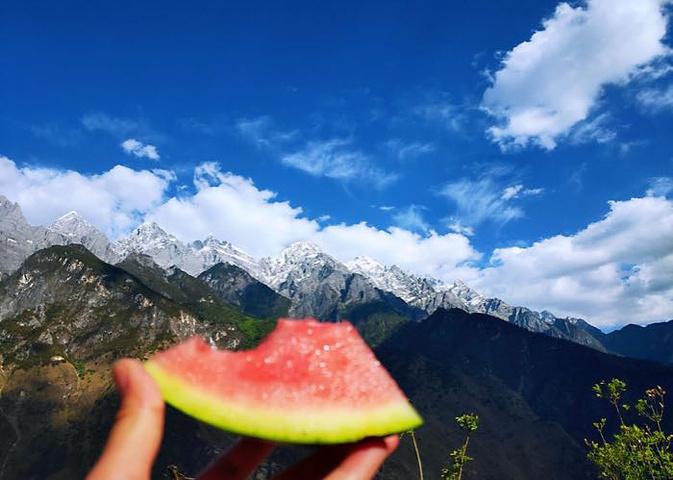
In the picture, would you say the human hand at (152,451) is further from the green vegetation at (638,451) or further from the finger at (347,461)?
the green vegetation at (638,451)

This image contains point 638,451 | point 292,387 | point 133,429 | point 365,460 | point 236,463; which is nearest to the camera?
point 133,429

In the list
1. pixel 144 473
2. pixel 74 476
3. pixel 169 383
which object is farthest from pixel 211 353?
pixel 74 476

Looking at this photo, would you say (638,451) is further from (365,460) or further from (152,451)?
(152,451)

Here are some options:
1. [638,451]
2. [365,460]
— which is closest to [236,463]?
[365,460]

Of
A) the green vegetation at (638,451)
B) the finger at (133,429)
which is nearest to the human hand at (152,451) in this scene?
the finger at (133,429)

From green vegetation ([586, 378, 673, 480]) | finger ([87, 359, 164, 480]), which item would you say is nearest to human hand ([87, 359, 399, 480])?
finger ([87, 359, 164, 480])
